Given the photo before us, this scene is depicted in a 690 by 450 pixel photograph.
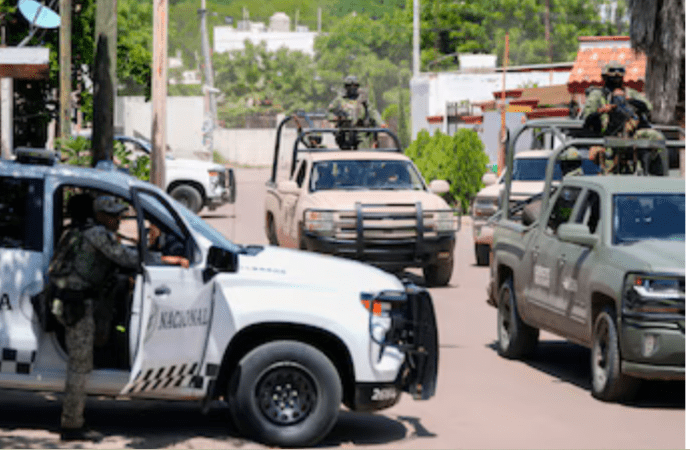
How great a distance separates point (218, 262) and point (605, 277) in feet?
11.0

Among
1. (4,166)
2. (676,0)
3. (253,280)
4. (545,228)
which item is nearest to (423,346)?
(253,280)

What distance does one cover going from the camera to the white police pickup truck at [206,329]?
8578 millimetres

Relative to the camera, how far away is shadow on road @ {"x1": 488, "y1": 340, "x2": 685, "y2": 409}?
10757 mm

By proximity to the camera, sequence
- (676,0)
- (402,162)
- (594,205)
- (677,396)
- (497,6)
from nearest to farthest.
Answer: (677,396) → (594,205) → (402,162) → (676,0) → (497,6)

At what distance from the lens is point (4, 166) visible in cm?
884

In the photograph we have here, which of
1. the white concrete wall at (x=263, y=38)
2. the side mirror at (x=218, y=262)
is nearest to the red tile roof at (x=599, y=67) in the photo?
the side mirror at (x=218, y=262)

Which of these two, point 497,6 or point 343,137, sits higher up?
point 497,6

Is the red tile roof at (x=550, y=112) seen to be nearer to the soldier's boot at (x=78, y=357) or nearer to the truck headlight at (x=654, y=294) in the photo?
the truck headlight at (x=654, y=294)

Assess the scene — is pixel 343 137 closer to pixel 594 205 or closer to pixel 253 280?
pixel 594 205

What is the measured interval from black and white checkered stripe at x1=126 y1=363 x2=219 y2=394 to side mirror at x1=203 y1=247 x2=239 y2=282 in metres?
0.56

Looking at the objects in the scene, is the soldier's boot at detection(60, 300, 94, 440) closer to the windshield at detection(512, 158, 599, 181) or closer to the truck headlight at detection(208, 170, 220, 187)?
the windshield at detection(512, 158, 599, 181)

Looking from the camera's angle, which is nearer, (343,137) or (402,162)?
(402,162)

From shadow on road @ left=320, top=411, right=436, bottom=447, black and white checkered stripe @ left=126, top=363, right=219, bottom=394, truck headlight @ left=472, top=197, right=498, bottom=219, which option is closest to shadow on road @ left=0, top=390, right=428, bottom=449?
shadow on road @ left=320, top=411, right=436, bottom=447

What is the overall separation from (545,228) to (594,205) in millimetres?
687
